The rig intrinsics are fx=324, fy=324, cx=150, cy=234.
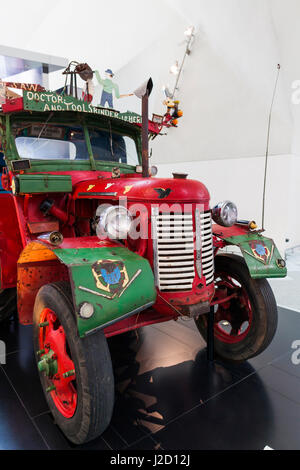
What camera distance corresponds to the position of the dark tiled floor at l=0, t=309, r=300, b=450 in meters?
1.83

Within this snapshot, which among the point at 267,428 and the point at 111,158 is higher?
the point at 111,158

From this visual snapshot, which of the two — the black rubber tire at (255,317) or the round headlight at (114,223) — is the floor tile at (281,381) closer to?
the black rubber tire at (255,317)

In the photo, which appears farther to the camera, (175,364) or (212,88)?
(212,88)

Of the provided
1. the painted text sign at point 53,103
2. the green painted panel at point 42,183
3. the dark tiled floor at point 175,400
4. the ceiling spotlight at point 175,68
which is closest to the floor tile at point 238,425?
the dark tiled floor at point 175,400

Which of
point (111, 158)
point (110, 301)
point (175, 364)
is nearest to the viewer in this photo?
point (110, 301)

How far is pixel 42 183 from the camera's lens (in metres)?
2.40

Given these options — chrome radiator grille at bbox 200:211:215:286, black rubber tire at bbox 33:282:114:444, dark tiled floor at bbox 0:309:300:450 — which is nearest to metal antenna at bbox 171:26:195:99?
chrome radiator grille at bbox 200:211:215:286

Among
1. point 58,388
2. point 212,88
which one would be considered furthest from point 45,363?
point 212,88

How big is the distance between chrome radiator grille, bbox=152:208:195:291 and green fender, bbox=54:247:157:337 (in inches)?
7.6

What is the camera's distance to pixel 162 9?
6.28 m

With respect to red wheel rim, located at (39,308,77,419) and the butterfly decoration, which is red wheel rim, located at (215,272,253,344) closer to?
the butterfly decoration

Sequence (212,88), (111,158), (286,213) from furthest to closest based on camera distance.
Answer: (212,88) → (286,213) → (111,158)

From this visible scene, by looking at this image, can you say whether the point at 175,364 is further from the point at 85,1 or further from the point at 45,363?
the point at 85,1

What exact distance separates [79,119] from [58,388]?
2.11 m
